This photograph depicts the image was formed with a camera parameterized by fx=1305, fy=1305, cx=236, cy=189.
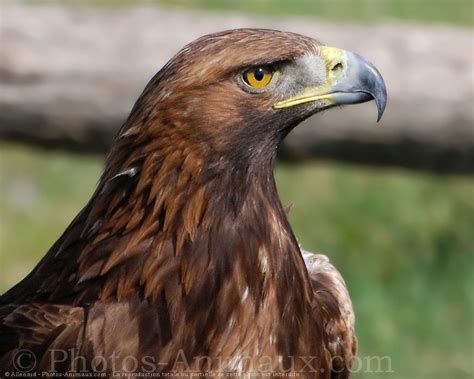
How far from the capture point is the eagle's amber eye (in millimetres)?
4332

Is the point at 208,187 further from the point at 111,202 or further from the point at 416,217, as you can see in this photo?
the point at 416,217

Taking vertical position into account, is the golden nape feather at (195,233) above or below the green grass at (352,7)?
below

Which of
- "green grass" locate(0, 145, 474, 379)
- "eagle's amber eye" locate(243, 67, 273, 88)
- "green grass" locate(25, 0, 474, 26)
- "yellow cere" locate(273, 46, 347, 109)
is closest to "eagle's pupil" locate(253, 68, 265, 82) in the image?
"eagle's amber eye" locate(243, 67, 273, 88)

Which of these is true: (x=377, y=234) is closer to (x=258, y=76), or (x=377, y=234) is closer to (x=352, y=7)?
(x=352, y=7)

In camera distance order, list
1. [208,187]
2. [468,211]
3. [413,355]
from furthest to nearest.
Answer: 1. [468,211]
2. [413,355]
3. [208,187]

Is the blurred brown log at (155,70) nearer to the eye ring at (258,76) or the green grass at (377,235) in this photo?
the green grass at (377,235)

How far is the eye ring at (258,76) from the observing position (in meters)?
4.33

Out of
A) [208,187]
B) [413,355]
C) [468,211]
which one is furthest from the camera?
[468,211]

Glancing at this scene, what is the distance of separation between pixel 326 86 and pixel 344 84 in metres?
0.06

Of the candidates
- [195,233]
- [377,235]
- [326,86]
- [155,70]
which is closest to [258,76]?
[326,86]

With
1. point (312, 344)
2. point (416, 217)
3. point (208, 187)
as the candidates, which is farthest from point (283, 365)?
point (416, 217)

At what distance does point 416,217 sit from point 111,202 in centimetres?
499

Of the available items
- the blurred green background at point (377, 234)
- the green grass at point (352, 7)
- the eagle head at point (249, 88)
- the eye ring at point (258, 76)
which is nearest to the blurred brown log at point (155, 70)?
the blurred green background at point (377, 234)

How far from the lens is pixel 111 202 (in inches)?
173
